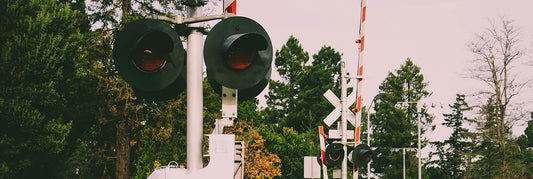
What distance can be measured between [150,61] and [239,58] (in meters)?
0.46

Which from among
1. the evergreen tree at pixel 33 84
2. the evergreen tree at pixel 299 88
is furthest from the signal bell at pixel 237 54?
the evergreen tree at pixel 299 88

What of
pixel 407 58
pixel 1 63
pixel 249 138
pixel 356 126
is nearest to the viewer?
pixel 356 126

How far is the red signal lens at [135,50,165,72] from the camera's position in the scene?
270cm

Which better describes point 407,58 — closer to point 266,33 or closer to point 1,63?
point 1,63

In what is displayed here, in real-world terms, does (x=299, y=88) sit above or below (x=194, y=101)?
above

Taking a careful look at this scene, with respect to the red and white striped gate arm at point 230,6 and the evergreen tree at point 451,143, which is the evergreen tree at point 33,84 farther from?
the evergreen tree at point 451,143

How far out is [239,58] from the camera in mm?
2650

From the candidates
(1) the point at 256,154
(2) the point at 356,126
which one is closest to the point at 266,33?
(2) the point at 356,126

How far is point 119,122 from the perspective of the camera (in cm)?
2111

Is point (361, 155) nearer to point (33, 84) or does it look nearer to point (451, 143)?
point (33, 84)

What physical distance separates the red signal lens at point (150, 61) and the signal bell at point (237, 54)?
285 mm

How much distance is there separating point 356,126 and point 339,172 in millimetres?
935

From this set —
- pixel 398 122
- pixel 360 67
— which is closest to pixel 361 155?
pixel 360 67

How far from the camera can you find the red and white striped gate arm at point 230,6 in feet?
9.05
